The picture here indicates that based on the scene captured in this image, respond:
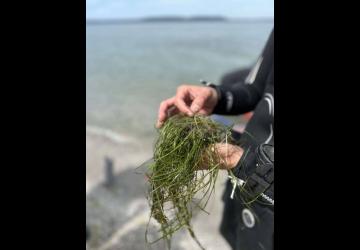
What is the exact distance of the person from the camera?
121cm

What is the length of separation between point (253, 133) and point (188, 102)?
38 cm

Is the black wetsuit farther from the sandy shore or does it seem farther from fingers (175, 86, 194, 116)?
fingers (175, 86, 194, 116)

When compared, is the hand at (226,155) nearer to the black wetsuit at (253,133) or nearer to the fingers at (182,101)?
the black wetsuit at (253,133)

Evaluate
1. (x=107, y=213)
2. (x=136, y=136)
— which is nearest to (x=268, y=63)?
(x=107, y=213)

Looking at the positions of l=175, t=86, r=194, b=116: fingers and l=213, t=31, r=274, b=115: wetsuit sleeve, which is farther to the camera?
l=213, t=31, r=274, b=115: wetsuit sleeve

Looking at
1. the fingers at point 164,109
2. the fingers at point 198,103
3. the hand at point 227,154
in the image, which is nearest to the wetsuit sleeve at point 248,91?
the fingers at point 198,103

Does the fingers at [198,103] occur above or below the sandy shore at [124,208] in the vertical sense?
above

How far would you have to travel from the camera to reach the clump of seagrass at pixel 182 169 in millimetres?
1107

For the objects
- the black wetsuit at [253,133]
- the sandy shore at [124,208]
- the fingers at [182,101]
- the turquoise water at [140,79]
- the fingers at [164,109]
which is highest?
the fingers at [182,101]

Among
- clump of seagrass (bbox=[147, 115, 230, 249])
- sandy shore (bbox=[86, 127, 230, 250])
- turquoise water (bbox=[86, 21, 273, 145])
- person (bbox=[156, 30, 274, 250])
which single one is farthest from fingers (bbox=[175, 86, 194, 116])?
turquoise water (bbox=[86, 21, 273, 145])

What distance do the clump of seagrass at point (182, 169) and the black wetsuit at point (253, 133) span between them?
0.15 metres
